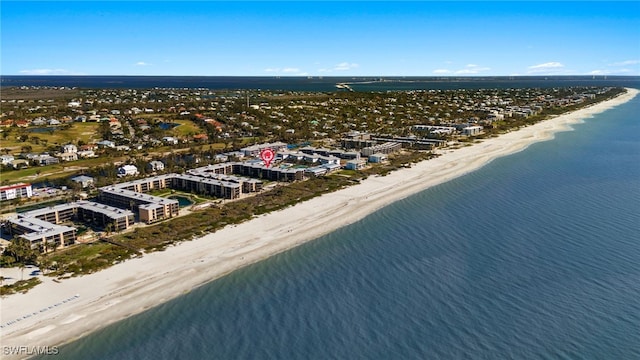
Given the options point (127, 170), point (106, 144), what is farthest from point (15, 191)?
point (106, 144)

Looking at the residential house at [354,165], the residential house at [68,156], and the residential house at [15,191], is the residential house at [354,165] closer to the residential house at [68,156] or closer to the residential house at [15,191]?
the residential house at [15,191]

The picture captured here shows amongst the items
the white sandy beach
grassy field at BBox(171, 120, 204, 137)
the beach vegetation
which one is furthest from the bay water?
grassy field at BBox(171, 120, 204, 137)

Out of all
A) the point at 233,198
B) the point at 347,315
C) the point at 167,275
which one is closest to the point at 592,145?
the point at 233,198

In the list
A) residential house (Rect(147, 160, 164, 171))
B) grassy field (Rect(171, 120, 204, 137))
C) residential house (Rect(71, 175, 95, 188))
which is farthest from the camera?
grassy field (Rect(171, 120, 204, 137))

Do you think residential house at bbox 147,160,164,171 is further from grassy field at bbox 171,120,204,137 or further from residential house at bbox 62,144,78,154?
grassy field at bbox 171,120,204,137

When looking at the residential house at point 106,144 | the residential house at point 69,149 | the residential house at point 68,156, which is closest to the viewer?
the residential house at point 68,156

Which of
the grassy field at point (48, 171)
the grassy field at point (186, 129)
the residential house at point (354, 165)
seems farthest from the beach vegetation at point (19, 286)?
the grassy field at point (186, 129)
